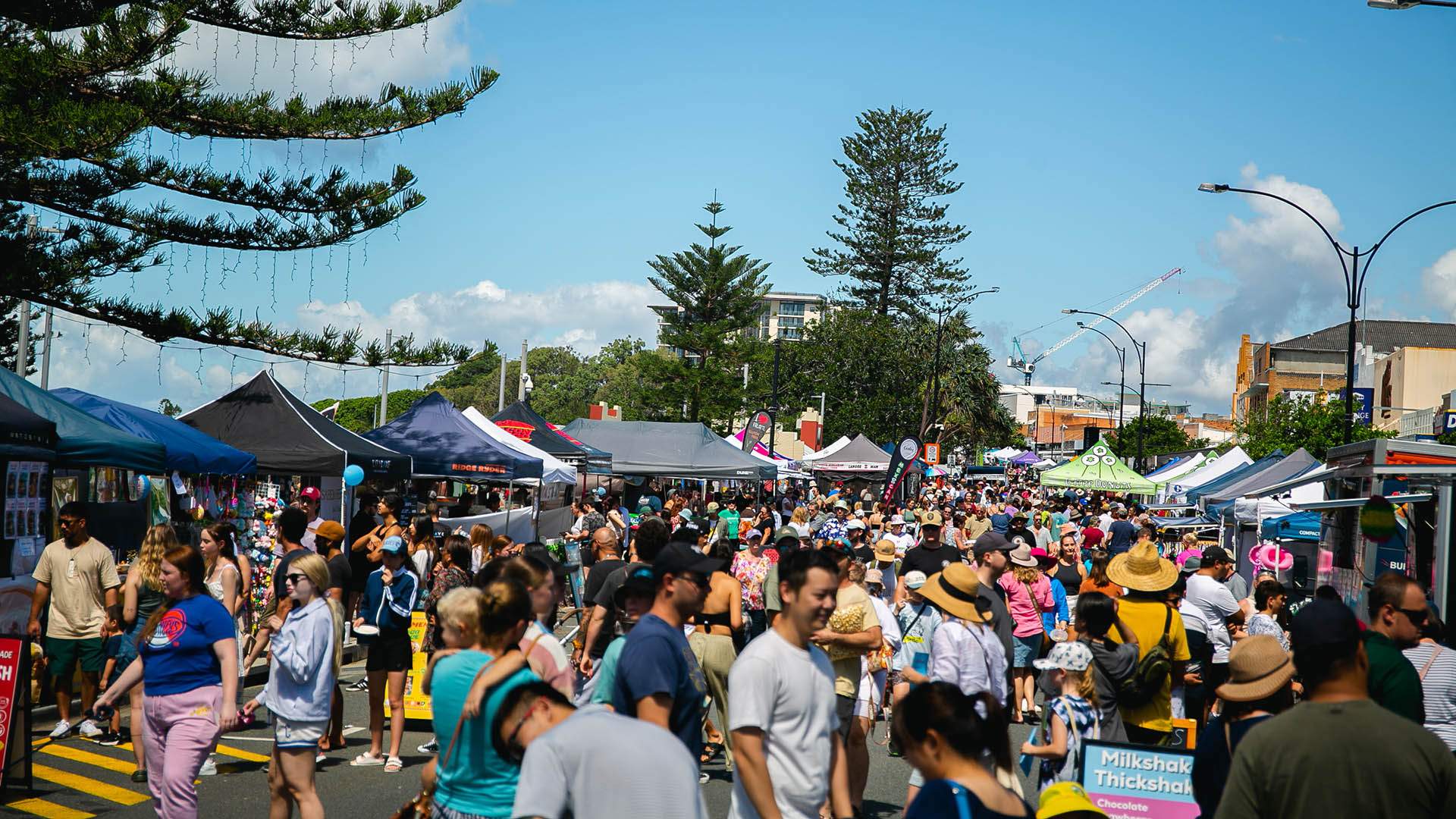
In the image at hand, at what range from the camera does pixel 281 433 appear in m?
17.7

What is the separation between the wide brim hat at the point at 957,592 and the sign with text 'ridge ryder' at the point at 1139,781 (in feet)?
4.79

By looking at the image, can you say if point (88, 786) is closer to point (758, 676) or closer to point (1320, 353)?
point (758, 676)

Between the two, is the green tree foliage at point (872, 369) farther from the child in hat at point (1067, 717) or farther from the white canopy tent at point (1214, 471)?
the child in hat at point (1067, 717)

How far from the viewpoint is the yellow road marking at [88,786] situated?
26.6 feet

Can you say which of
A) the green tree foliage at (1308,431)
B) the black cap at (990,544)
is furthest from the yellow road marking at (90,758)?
the green tree foliage at (1308,431)

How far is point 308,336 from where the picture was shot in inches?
706

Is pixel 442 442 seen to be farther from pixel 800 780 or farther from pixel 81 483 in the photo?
pixel 800 780

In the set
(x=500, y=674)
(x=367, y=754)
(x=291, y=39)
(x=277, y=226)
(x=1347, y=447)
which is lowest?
(x=367, y=754)

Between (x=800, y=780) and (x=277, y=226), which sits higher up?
(x=277, y=226)

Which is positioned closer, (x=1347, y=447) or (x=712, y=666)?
(x=712, y=666)

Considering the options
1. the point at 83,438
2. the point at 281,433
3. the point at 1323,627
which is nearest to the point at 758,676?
the point at 1323,627

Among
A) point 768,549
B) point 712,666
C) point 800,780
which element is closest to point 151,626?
point 712,666

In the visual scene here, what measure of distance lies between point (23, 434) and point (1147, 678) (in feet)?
30.1

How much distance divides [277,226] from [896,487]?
17601 mm
